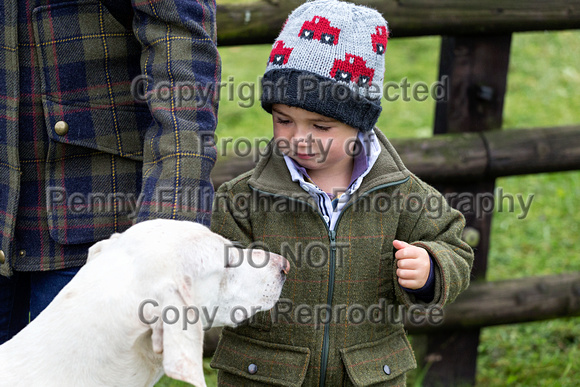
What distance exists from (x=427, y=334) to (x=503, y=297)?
20.2 inches

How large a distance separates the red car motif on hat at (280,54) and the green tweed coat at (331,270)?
1.23 feet

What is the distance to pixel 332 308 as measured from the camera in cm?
252

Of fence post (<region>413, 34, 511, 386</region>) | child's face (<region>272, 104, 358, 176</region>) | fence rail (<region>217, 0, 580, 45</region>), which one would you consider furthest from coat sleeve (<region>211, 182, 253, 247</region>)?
fence post (<region>413, 34, 511, 386</region>)

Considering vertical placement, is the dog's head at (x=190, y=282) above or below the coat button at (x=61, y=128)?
below

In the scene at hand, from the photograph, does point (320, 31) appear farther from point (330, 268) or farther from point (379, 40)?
point (330, 268)

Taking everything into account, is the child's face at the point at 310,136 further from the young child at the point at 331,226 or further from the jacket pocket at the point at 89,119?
the jacket pocket at the point at 89,119

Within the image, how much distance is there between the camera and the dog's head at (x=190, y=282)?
1884 mm

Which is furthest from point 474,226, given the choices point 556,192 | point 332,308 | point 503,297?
point 556,192

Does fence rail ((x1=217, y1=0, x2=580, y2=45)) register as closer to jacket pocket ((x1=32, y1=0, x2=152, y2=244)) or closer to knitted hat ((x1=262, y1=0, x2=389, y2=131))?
knitted hat ((x1=262, y1=0, x2=389, y2=131))

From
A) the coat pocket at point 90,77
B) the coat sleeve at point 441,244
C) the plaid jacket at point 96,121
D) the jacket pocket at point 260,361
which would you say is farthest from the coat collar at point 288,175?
the jacket pocket at point 260,361

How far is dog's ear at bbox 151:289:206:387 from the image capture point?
1824 mm

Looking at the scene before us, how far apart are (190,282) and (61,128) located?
70 centimetres

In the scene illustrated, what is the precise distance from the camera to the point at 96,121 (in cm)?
229

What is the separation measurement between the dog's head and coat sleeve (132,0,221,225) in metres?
0.08
